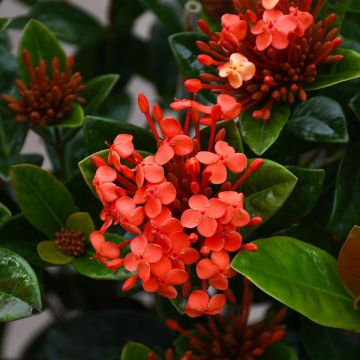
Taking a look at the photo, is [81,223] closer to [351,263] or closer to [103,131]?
[103,131]

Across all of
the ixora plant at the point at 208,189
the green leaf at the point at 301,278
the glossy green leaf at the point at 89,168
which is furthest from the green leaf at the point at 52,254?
the green leaf at the point at 301,278

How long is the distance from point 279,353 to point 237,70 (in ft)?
0.95

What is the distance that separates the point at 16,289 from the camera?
2.03 ft

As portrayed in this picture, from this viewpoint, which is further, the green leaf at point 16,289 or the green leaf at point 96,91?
the green leaf at point 96,91

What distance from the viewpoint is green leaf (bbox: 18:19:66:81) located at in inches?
30.9

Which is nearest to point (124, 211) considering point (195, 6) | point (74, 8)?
point (195, 6)

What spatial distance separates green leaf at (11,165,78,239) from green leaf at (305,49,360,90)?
0.85 ft

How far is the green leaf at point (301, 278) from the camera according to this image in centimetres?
58

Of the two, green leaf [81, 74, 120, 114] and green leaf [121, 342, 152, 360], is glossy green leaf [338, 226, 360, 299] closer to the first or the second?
green leaf [121, 342, 152, 360]

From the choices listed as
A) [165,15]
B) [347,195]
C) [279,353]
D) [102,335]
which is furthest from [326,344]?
[165,15]

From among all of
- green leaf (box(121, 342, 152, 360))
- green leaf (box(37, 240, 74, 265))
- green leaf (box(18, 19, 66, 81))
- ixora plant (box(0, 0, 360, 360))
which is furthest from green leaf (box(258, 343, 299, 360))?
green leaf (box(18, 19, 66, 81))

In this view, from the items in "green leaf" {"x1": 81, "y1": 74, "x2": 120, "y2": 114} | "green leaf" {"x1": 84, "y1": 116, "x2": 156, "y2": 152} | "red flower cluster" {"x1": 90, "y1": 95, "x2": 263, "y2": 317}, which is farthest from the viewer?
"green leaf" {"x1": 81, "y1": 74, "x2": 120, "y2": 114}

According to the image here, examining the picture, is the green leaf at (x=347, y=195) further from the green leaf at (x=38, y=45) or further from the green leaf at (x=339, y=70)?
the green leaf at (x=38, y=45)

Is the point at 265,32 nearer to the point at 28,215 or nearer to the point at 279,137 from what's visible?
the point at 279,137
